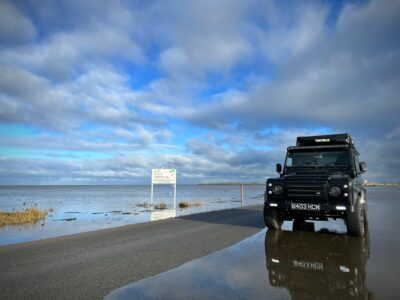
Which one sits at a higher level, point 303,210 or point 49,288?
point 303,210

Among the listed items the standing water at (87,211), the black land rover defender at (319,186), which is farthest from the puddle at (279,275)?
the standing water at (87,211)

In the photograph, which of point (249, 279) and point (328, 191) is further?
point (328, 191)

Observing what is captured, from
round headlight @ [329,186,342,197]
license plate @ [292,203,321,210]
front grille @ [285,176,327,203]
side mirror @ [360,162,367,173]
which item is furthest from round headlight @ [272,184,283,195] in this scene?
side mirror @ [360,162,367,173]

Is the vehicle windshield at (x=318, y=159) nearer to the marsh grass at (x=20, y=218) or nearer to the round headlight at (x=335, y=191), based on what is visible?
the round headlight at (x=335, y=191)

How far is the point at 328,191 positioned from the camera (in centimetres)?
980

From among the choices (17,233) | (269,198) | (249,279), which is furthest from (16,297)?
(17,233)

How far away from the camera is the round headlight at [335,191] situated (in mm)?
9694

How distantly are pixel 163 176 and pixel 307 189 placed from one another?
763 inches

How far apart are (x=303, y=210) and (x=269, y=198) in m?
1.10

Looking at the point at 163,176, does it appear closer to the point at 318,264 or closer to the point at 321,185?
the point at 321,185

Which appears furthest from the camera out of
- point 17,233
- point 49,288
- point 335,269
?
point 17,233

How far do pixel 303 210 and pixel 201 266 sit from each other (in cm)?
453

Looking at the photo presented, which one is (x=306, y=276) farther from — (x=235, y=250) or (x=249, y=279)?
(x=235, y=250)

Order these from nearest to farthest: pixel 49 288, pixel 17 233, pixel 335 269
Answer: pixel 49 288, pixel 335 269, pixel 17 233
